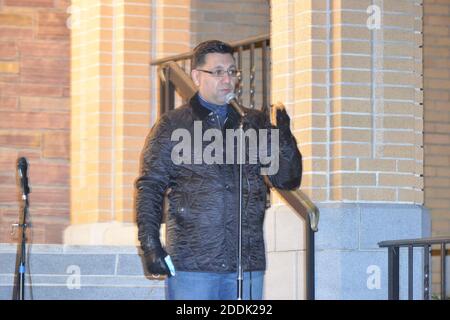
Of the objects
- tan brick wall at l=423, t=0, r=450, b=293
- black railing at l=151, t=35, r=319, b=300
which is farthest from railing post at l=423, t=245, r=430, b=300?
tan brick wall at l=423, t=0, r=450, b=293

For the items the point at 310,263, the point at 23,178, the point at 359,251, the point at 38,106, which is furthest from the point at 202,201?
the point at 38,106

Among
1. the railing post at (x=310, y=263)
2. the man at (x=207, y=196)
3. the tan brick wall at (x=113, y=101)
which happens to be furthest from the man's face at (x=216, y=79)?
the tan brick wall at (x=113, y=101)

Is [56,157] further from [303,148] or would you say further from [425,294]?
[425,294]

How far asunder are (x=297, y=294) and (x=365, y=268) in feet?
1.69

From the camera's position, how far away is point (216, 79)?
6.60m

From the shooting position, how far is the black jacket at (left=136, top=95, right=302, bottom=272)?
6418 millimetres

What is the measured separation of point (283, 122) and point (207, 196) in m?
0.54

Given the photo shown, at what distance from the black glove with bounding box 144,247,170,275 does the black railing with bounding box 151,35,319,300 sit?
0.80 metres

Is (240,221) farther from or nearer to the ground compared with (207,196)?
nearer to the ground

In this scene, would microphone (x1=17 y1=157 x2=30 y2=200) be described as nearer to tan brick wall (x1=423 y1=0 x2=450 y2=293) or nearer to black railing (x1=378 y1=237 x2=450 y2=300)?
black railing (x1=378 y1=237 x2=450 y2=300)

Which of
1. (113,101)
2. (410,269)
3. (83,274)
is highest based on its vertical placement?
(113,101)

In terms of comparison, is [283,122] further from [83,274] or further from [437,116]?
[437,116]

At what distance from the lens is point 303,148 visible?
28.0 ft
